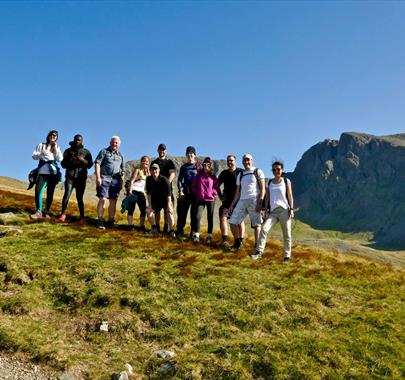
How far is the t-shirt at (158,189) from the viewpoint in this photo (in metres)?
19.9

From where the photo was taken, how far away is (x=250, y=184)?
1827 cm

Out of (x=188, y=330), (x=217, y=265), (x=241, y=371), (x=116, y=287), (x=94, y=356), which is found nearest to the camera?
(x=241, y=371)

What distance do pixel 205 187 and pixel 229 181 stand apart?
1.16m

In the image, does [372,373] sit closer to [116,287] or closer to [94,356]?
[94,356]

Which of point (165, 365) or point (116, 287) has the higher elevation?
point (116, 287)

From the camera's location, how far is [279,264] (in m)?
17.2

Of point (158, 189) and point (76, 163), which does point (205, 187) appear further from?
point (76, 163)

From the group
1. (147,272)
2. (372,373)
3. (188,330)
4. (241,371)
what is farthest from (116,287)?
(372,373)

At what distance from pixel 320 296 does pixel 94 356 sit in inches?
302

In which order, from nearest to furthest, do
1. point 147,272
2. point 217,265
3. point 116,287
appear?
1. point 116,287
2. point 147,272
3. point 217,265

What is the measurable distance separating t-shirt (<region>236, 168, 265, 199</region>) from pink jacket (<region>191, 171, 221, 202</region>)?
1.47 meters

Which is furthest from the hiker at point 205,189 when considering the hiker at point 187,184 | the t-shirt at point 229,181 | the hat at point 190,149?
the hat at point 190,149

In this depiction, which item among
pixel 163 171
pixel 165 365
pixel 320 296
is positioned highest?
pixel 163 171

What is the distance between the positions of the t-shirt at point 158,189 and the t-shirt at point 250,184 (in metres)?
3.70
